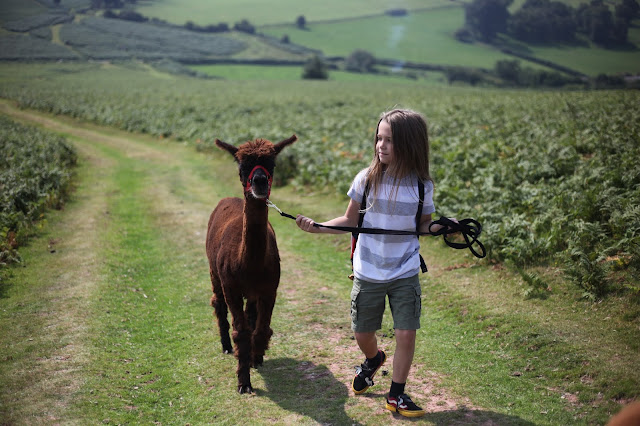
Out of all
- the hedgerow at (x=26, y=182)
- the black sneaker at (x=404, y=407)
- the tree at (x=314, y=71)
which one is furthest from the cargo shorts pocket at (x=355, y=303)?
the tree at (x=314, y=71)

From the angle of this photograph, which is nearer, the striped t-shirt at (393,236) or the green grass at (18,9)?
the striped t-shirt at (393,236)

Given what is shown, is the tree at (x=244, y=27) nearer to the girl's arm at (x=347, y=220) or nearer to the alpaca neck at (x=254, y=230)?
the alpaca neck at (x=254, y=230)

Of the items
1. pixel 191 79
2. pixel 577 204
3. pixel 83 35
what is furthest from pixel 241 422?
pixel 191 79

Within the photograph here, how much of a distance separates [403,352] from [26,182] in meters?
13.9

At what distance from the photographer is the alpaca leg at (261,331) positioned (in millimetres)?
6574

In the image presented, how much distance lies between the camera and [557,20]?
28781mm

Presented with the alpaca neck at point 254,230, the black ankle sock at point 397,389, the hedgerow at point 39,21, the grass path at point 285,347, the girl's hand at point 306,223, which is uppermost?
the hedgerow at point 39,21

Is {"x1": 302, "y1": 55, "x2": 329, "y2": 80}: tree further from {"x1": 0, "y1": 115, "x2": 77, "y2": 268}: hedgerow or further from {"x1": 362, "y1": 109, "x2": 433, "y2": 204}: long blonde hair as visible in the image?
{"x1": 362, "y1": 109, "x2": 433, "y2": 204}: long blonde hair

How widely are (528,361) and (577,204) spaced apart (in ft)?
14.0

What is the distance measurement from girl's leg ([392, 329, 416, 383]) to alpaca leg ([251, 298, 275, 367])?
1.98 metres

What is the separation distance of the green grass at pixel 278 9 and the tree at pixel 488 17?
125 feet

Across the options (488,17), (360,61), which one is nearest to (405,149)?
(488,17)

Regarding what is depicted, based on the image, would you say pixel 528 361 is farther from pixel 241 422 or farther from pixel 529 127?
pixel 529 127

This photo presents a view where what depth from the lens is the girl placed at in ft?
16.3
